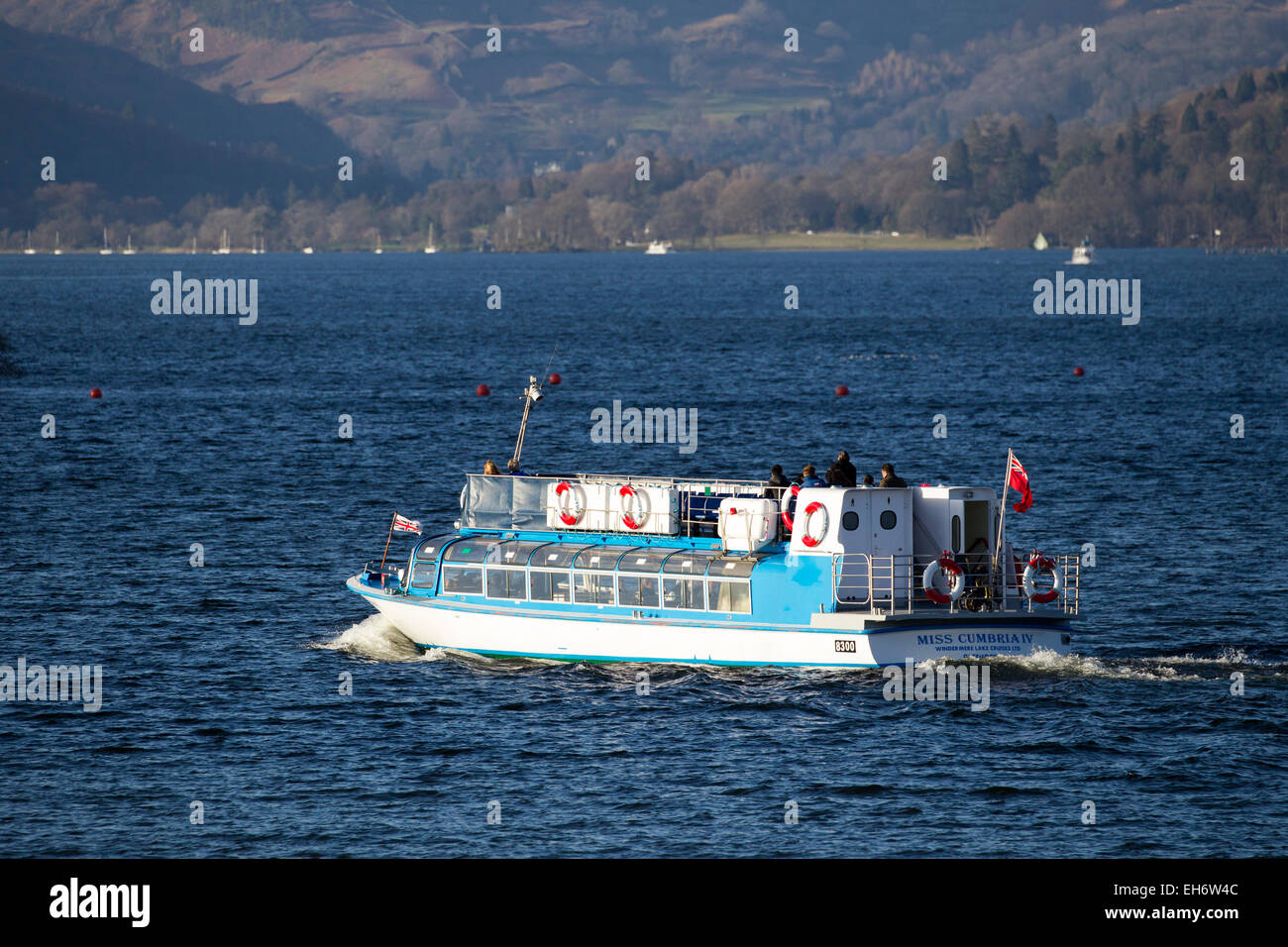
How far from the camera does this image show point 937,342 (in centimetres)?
16912

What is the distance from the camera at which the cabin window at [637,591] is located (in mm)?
41000

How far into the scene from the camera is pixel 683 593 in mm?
40719

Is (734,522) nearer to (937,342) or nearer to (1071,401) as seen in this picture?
(1071,401)

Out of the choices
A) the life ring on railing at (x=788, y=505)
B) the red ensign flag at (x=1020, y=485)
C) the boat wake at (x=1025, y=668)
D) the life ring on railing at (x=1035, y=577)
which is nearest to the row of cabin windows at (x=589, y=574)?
the life ring on railing at (x=788, y=505)

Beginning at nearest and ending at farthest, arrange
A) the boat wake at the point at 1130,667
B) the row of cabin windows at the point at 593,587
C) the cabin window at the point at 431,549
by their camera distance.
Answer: the boat wake at the point at 1130,667
the row of cabin windows at the point at 593,587
the cabin window at the point at 431,549

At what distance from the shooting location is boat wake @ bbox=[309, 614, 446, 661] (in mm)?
44344

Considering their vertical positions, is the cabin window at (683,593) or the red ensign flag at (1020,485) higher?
the red ensign flag at (1020,485)

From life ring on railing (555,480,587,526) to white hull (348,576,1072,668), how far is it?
3034 millimetres

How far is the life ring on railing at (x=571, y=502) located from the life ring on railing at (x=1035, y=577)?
11.8 m

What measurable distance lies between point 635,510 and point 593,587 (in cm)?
250

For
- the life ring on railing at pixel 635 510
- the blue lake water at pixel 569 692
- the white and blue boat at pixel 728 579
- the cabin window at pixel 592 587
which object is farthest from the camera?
the life ring on railing at pixel 635 510

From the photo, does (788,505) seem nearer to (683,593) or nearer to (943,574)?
(683,593)

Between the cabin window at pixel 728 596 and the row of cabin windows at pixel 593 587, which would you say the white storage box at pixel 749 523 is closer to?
the cabin window at pixel 728 596
